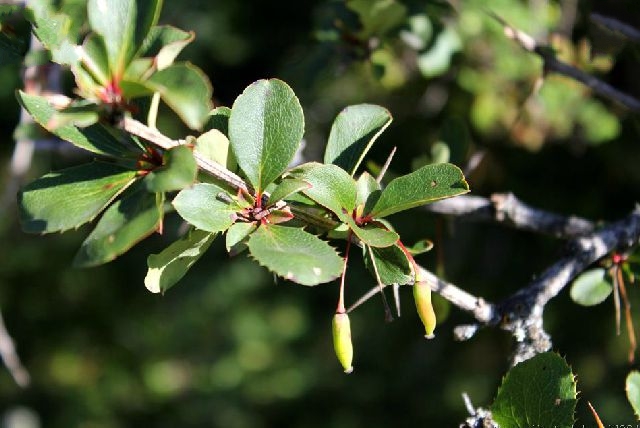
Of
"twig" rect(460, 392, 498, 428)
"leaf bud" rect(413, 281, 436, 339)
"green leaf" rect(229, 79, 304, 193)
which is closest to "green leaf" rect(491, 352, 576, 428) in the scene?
"twig" rect(460, 392, 498, 428)

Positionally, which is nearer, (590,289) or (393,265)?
(393,265)

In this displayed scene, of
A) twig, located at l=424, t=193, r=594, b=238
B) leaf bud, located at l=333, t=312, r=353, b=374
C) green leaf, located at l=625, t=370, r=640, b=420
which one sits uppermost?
leaf bud, located at l=333, t=312, r=353, b=374

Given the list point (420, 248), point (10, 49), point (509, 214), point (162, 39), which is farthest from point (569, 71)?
point (10, 49)

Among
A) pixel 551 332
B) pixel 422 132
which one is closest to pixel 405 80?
pixel 422 132

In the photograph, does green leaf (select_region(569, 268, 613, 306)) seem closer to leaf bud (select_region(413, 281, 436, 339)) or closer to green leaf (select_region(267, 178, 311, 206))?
leaf bud (select_region(413, 281, 436, 339))

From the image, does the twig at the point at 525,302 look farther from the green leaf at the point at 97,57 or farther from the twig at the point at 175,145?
the green leaf at the point at 97,57

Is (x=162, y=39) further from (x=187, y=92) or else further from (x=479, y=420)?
(x=479, y=420)
